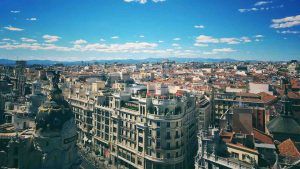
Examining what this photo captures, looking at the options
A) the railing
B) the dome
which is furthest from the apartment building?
the railing

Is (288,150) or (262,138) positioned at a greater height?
(262,138)

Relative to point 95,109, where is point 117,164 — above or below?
below

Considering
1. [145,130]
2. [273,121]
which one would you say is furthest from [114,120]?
[273,121]

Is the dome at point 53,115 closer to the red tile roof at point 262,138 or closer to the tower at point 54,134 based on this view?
the tower at point 54,134

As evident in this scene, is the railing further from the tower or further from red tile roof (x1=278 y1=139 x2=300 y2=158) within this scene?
the tower

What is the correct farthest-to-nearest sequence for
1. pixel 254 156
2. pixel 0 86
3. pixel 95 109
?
pixel 0 86 < pixel 95 109 < pixel 254 156

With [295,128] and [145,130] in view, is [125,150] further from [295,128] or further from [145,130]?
[295,128]

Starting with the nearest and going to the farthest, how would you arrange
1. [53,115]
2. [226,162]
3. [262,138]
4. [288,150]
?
[226,162] → [288,150] → [262,138] → [53,115]

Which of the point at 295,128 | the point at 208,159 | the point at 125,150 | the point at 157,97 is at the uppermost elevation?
the point at 157,97

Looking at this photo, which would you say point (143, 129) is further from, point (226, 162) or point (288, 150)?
point (288, 150)

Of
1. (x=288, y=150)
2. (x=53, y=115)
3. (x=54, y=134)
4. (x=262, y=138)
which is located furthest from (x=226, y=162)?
(x=53, y=115)

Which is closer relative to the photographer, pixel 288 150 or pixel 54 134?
pixel 288 150
